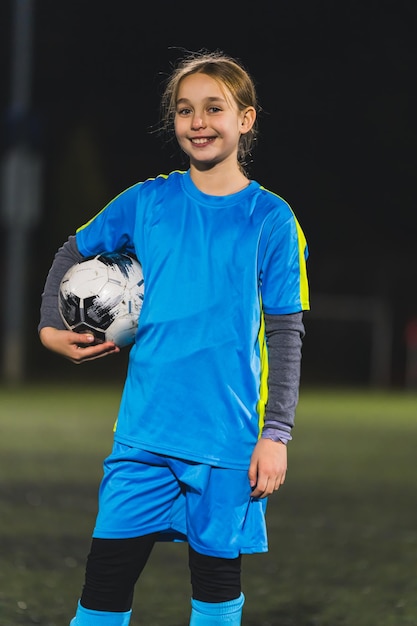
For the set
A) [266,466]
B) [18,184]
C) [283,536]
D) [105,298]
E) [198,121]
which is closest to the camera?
[266,466]

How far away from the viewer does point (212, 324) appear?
3.25m

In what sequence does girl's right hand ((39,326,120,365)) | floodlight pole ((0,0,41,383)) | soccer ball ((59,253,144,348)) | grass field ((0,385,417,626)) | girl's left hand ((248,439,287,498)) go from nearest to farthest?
girl's left hand ((248,439,287,498))
girl's right hand ((39,326,120,365))
soccer ball ((59,253,144,348))
grass field ((0,385,417,626))
floodlight pole ((0,0,41,383))

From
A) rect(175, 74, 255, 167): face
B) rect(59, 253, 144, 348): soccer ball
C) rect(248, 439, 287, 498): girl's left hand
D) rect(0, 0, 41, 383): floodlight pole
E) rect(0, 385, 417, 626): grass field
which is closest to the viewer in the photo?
rect(248, 439, 287, 498): girl's left hand

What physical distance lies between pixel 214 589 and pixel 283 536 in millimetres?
3178

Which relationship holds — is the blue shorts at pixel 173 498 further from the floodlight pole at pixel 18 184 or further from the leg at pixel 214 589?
the floodlight pole at pixel 18 184

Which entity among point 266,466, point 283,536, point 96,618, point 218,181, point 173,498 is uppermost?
point 218,181

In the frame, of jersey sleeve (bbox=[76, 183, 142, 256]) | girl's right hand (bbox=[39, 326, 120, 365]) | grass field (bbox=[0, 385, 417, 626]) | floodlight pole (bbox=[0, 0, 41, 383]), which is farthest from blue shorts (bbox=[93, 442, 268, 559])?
floodlight pole (bbox=[0, 0, 41, 383])

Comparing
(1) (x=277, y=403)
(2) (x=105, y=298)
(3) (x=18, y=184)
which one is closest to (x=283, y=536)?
(2) (x=105, y=298)

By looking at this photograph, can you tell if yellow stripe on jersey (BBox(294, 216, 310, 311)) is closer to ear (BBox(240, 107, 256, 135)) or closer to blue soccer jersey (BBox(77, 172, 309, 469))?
blue soccer jersey (BBox(77, 172, 309, 469))

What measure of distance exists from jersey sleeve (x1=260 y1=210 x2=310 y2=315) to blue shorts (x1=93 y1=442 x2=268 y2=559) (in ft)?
1.50

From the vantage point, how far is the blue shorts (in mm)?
3221

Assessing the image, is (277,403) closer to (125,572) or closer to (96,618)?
(125,572)

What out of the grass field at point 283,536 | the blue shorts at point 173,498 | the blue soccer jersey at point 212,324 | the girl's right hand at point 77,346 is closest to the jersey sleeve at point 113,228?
the blue soccer jersey at point 212,324

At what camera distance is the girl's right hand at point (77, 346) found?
3.42 metres
